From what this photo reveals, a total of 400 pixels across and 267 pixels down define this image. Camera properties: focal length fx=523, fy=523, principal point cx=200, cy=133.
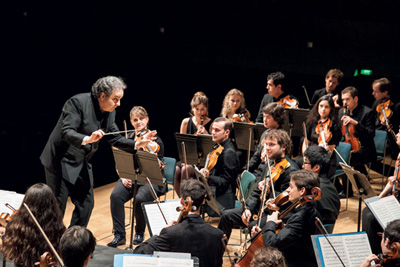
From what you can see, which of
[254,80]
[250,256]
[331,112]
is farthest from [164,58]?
[250,256]

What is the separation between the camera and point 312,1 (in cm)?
774

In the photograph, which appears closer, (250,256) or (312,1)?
(250,256)

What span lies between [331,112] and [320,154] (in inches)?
71.3

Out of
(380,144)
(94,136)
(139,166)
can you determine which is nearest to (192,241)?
(94,136)

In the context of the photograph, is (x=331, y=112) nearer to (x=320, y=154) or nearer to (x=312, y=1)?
(x=320, y=154)

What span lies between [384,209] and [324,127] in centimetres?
208

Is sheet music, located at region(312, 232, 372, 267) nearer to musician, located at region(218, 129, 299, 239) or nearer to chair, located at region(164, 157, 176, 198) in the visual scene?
musician, located at region(218, 129, 299, 239)

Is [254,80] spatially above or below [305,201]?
above

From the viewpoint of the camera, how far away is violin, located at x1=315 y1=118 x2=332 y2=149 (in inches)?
221

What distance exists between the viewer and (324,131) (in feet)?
18.6

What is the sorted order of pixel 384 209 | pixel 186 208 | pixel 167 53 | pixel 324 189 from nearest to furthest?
pixel 186 208 → pixel 384 209 → pixel 324 189 → pixel 167 53

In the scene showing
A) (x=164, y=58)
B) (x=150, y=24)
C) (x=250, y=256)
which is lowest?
(x=250, y=256)

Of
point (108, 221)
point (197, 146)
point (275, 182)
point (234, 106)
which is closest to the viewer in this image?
point (275, 182)

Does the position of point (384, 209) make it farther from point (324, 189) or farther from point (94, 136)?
point (94, 136)
